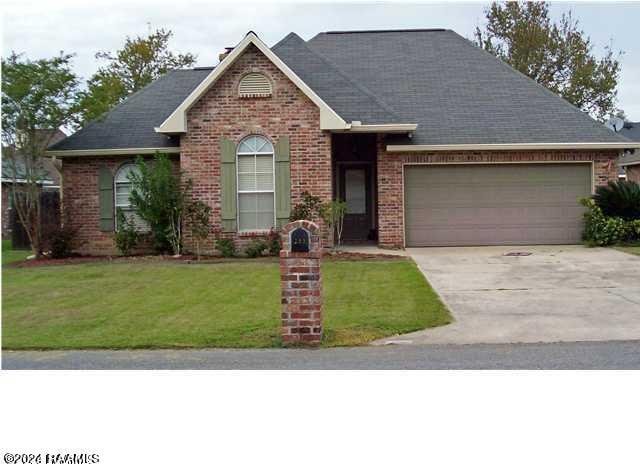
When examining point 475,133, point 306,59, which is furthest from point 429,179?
point 306,59

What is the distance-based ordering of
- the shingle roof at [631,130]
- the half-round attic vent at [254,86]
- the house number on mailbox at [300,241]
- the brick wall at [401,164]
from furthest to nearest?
the shingle roof at [631,130], the brick wall at [401,164], the half-round attic vent at [254,86], the house number on mailbox at [300,241]

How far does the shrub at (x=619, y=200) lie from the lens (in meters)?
19.0

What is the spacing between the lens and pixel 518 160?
19359mm

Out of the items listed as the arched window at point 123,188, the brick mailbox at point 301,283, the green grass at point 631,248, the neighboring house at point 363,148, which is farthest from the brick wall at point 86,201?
the green grass at point 631,248

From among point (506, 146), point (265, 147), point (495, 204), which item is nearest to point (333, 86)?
point (265, 147)

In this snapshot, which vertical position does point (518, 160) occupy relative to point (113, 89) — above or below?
below

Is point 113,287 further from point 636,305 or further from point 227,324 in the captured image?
point 636,305

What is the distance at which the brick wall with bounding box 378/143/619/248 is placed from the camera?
1930 centimetres

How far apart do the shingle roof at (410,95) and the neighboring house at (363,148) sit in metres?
0.05

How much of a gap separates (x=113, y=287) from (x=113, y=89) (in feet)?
70.4

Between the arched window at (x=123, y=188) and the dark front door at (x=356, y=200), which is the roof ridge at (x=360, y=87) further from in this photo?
the arched window at (x=123, y=188)

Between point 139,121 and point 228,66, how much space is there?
3.89 meters

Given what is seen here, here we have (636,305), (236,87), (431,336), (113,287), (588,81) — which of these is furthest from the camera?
(588,81)

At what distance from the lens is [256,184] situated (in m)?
18.4
